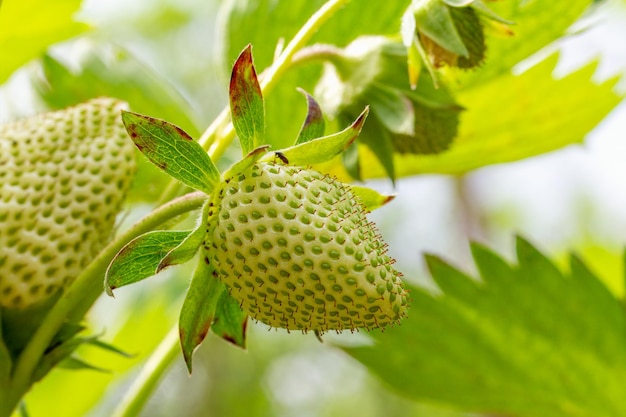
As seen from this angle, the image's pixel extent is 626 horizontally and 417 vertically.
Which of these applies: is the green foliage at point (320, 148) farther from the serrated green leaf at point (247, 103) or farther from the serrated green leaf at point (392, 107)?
the serrated green leaf at point (392, 107)

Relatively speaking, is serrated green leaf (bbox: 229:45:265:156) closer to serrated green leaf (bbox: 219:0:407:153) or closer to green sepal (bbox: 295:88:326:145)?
green sepal (bbox: 295:88:326:145)

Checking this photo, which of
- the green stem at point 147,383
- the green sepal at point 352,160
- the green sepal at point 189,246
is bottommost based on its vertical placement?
the green stem at point 147,383

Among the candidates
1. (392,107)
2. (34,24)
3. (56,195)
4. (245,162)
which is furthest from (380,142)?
(34,24)

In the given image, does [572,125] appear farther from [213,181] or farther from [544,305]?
[213,181]

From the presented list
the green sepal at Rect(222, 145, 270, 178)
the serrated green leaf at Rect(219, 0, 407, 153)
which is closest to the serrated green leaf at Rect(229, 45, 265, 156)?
the green sepal at Rect(222, 145, 270, 178)

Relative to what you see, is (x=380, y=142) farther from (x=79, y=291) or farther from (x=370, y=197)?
(x=79, y=291)

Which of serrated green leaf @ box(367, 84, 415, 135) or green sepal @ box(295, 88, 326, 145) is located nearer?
green sepal @ box(295, 88, 326, 145)

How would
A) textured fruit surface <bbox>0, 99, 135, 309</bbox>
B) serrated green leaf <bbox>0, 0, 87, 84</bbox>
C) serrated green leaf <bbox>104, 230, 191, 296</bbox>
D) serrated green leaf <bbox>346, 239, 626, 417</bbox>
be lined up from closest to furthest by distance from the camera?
serrated green leaf <bbox>104, 230, 191, 296</bbox>
textured fruit surface <bbox>0, 99, 135, 309</bbox>
serrated green leaf <bbox>0, 0, 87, 84</bbox>
serrated green leaf <bbox>346, 239, 626, 417</bbox>

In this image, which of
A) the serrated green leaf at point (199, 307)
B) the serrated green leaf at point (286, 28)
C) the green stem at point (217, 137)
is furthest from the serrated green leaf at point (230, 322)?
the serrated green leaf at point (286, 28)
